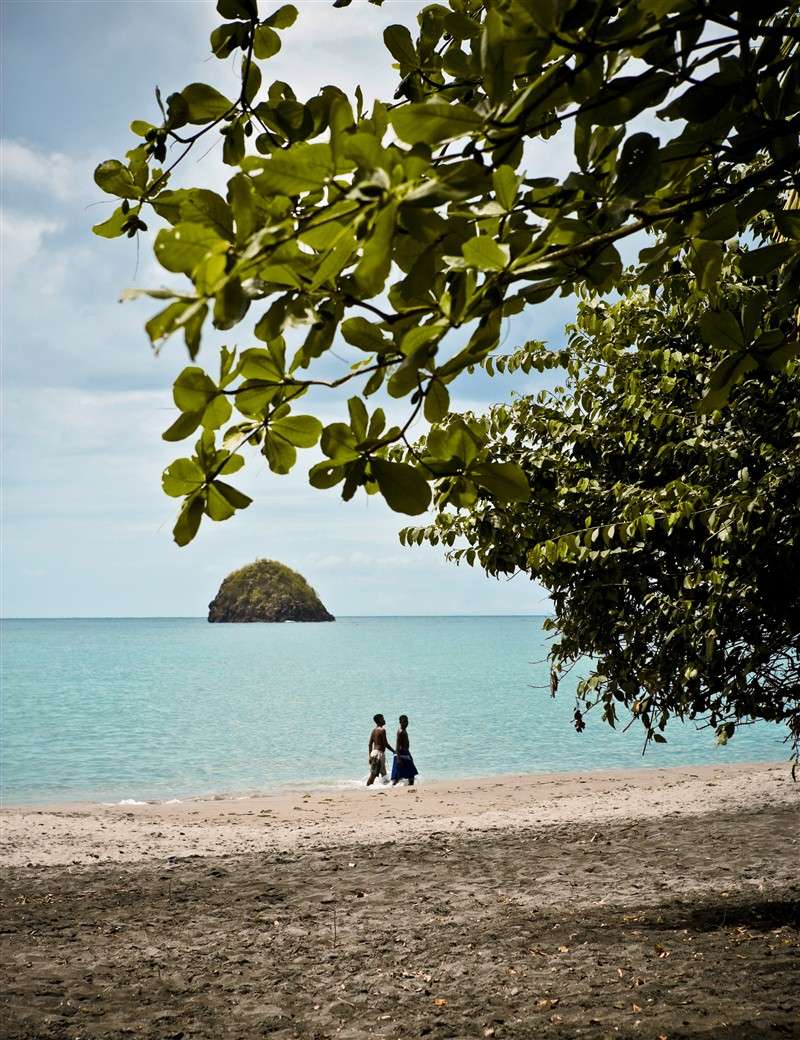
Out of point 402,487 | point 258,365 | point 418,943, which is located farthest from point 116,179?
point 418,943

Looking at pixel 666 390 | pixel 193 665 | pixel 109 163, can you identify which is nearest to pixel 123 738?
pixel 666 390

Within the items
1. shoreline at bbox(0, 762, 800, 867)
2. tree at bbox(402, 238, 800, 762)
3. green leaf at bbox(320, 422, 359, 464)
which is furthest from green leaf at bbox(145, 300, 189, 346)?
shoreline at bbox(0, 762, 800, 867)

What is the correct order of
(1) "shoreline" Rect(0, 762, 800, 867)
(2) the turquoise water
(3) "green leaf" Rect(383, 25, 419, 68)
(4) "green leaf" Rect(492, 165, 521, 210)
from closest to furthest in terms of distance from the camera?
(4) "green leaf" Rect(492, 165, 521, 210)
(3) "green leaf" Rect(383, 25, 419, 68)
(1) "shoreline" Rect(0, 762, 800, 867)
(2) the turquoise water

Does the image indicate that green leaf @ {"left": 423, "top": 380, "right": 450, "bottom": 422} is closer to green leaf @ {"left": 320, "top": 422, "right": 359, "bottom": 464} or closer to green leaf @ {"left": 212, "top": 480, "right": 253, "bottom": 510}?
green leaf @ {"left": 320, "top": 422, "right": 359, "bottom": 464}

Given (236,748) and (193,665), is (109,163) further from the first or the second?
(193,665)

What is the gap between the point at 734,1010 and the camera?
6473mm

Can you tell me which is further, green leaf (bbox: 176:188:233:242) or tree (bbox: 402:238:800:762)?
tree (bbox: 402:238:800:762)

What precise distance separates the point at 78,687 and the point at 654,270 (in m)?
79.6

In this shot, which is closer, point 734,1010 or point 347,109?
point 347,109

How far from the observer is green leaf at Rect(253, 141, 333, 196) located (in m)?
1.63

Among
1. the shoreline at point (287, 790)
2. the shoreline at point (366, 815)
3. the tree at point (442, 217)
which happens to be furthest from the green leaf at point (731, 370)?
the shoreline at point (287, 790)

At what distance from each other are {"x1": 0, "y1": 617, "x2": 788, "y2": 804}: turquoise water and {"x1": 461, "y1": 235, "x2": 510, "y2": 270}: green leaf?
796 centimetres

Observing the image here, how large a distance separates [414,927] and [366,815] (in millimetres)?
9088

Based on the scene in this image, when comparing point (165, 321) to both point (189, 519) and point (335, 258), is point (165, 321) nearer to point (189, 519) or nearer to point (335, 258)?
point (335, 258)
